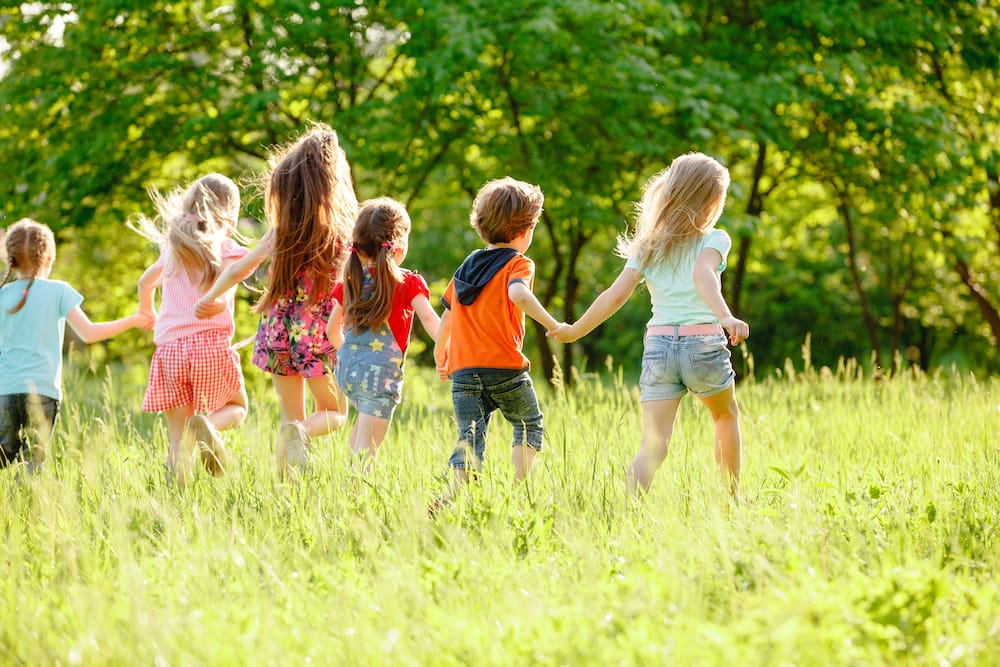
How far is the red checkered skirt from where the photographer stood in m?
4.84

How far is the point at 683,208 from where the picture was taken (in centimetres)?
418

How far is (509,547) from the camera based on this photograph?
131 inches

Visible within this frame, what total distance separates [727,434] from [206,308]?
8.26ft

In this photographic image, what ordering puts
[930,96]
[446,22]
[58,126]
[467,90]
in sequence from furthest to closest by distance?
1. [930,96]
2. [58,126]
3. [467,90]
4. [446,22]

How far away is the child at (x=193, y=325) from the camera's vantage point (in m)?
4.84

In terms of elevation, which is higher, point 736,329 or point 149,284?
point 149,284

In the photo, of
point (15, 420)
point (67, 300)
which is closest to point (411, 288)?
point (67, 300)

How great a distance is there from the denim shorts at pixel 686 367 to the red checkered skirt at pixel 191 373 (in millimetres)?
2139

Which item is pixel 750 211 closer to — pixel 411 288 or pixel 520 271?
pixel 411 288

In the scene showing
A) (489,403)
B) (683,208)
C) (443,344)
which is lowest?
(489,403)

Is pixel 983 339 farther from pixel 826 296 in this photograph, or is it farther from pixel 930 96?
pixel 930 96

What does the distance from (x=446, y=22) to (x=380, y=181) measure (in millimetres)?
2810

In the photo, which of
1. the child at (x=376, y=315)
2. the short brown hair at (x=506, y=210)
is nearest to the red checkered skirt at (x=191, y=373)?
the child at (x=376, y=315)

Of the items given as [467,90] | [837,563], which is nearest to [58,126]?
[467,90]
